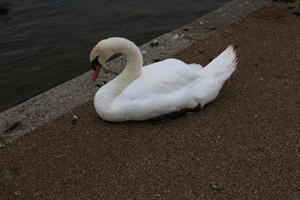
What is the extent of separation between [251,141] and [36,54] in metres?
5.04

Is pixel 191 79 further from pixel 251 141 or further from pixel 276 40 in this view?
pixel 276 40

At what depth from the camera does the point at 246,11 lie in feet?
27.6

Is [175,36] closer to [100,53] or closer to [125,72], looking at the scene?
[125,72]

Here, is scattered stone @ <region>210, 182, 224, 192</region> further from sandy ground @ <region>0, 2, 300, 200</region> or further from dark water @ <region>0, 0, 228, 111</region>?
dark water @ <region>0, 0, 228, 111</region>

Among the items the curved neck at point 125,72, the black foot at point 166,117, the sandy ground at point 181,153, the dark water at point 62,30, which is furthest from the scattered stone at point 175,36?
the black foot at point 166,117

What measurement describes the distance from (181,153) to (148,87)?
34.8 inches

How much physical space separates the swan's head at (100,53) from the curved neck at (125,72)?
0.02m

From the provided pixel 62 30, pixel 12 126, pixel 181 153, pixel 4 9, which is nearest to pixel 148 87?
pixel 181 153

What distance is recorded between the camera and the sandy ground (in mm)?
4383

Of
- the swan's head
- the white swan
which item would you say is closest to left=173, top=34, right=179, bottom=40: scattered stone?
the white swan

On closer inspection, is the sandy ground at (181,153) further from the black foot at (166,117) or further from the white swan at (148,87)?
the white swan at (148,87)

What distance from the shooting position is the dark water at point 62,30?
7.92 m

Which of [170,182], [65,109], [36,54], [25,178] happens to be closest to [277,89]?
[170,182]

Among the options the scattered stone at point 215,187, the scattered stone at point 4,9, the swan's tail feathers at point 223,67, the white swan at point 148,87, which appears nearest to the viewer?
the scattered stone at point 215,187
